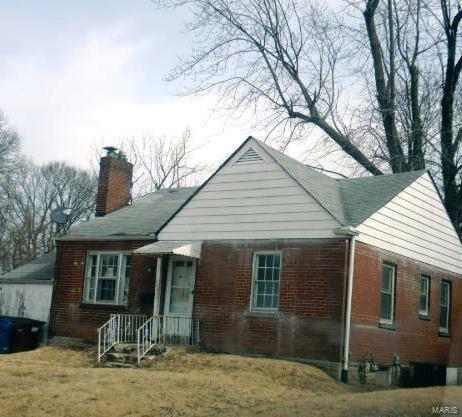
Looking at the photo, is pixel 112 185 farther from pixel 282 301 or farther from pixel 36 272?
pixel 282 301

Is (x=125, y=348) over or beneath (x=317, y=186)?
beneath

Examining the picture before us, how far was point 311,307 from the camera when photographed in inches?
627

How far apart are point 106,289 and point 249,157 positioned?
632cm

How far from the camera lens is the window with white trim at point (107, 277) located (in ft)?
66.1

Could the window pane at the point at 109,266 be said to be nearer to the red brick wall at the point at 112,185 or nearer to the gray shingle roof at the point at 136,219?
the gray shingle roof at the point at 136,219

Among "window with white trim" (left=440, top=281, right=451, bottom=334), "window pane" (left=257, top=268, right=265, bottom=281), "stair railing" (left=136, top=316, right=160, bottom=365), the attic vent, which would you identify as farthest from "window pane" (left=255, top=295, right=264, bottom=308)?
"window with white trim" (left=440, top=281, right=451, bottom=334)

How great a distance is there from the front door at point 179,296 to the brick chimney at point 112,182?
5.84 meters

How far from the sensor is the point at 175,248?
17.5m

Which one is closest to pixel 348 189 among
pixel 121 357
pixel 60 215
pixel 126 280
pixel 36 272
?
pixel 126 280

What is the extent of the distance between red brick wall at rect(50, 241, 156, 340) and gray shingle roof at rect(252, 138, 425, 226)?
4982 millimetres

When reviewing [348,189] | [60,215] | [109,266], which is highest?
[348,189]

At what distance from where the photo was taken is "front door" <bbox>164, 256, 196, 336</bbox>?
58.6ft

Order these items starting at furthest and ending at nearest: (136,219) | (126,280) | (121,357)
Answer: (136,219), (126,280), (121,357)

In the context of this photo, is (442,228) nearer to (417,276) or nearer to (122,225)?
(417,276)
